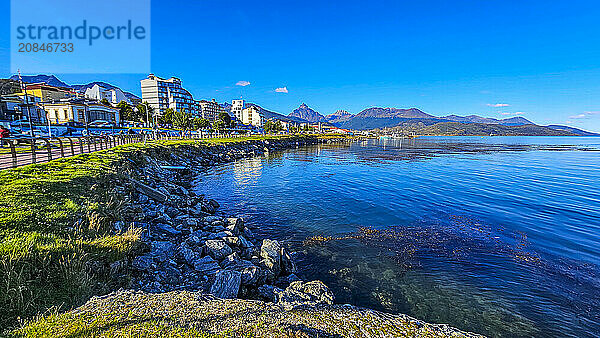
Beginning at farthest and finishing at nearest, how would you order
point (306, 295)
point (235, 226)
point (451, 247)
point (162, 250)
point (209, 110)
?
1. point (209, 110)
2. point (451, 247)
3. point (235, 226)
4. point (162, 250)
5. point (306, 295)

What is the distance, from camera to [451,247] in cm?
1338

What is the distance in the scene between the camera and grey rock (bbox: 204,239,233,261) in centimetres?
1014

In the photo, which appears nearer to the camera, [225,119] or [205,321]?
[205,321]

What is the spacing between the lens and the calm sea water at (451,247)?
8.86 m

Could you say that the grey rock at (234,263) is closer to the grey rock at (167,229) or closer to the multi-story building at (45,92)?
the grey rock at (167,229)

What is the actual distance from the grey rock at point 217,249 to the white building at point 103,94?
402ft

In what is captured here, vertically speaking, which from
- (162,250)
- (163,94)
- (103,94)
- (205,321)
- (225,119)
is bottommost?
(162,250)

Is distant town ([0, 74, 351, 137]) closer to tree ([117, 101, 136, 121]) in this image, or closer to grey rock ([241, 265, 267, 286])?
tree ([117, 101, 136, 121])

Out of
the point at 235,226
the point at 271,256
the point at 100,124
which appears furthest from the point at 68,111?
the point at 271,256

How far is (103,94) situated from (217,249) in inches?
5358

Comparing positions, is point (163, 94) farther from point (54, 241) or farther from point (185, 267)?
point (54, 241)

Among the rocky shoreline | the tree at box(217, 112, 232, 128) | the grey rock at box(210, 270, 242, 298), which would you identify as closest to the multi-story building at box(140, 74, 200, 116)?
the tree at box(217, 112, 232, 128)

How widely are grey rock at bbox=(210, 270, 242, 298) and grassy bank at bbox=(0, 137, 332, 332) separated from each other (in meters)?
2.32

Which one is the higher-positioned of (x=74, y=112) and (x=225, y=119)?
(x=225, y=119)
